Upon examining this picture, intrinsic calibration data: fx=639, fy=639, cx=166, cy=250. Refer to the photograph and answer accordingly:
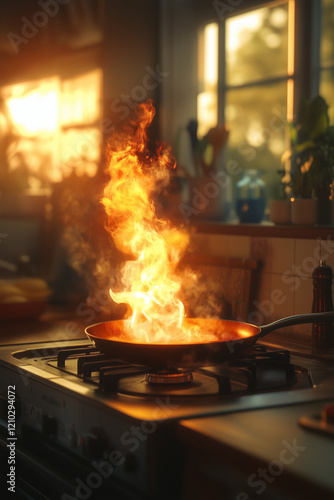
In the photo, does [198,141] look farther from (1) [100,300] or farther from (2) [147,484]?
(2) [147,484]

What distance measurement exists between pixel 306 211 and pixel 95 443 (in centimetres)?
102

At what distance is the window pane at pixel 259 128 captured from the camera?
2.37 m

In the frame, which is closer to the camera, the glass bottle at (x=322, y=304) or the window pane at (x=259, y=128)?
the glass bottle at (x=322, y=304)

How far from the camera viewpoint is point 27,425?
1.37m

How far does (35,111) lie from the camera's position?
2.98m

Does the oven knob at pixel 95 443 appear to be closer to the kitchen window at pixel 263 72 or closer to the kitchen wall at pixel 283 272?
the kitchen wall at pixel 283 272

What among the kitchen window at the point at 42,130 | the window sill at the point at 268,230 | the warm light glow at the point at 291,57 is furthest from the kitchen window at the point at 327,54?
the kitchen window at the point at 42,130

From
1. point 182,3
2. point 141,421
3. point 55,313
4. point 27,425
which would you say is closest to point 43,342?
point 27,425

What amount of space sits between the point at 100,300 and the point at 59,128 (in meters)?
0.99

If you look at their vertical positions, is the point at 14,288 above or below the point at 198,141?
below
